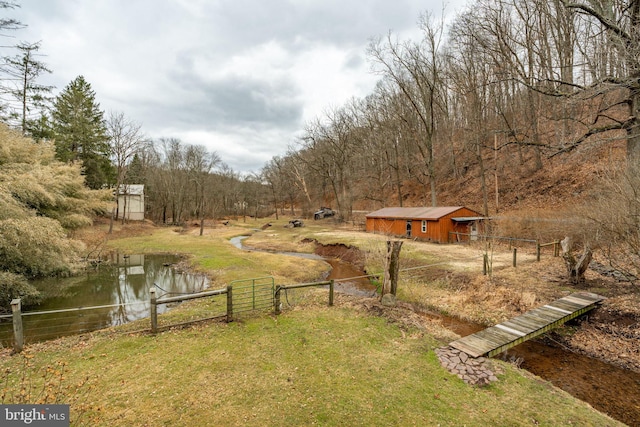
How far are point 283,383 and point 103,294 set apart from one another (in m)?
12.1

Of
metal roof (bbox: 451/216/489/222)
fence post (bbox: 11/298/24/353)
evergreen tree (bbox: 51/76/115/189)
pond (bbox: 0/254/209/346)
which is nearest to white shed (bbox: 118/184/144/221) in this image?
evergreen tree (bbox: 51/76/115/189)

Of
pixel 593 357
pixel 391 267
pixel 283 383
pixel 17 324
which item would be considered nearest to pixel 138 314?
pixel 17 324

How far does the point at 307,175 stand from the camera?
5928cm

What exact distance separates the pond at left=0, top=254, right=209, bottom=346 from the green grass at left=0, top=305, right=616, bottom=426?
148 centimetres

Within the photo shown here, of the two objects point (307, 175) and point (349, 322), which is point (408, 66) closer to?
point (349, 322)

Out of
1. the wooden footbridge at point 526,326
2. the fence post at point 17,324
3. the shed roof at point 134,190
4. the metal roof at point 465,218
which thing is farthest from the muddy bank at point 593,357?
the shed roof at point 134,190

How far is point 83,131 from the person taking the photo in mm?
31266

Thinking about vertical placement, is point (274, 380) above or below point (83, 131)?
below

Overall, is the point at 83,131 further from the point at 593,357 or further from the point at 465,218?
the point at 593,357

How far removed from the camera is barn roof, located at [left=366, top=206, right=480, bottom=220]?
73.0 feet

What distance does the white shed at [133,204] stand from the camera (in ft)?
128

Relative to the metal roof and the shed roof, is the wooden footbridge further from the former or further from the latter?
the shed roof

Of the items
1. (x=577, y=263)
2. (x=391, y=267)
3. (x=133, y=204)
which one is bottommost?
(x=577, y=263)

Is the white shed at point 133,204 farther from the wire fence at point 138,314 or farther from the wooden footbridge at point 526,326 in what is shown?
the wooden footbridge at point 526,326
